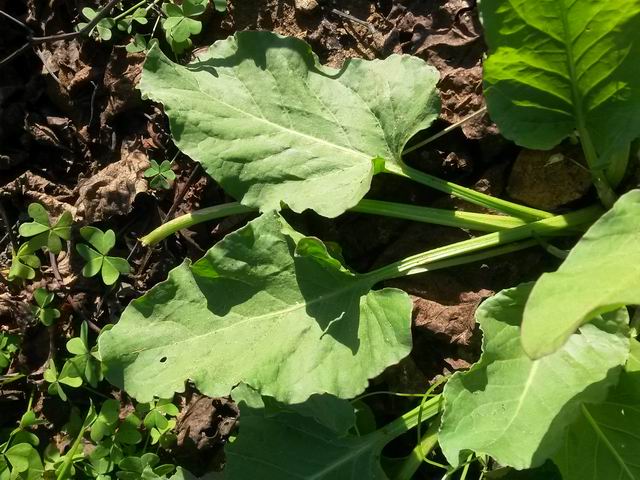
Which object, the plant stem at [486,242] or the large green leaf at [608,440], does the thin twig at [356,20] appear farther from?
the large green leaf at [608,440]

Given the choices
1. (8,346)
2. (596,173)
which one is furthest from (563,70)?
(8,346)

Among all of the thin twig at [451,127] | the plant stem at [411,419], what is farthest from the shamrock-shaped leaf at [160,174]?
the plant stem at [411,419]

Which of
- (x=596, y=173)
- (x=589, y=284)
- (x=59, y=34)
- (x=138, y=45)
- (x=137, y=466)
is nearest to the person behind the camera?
(x=589, y=284)

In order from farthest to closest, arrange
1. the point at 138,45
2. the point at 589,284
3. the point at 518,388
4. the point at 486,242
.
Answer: the point at 138,45 < the point at 486,242 < the point at 518,388 < the point at 589,284

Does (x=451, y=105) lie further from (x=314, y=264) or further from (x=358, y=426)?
(x=358, y=426)

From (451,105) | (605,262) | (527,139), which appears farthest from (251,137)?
(605,262)

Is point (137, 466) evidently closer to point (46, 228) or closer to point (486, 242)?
point (46, 228)

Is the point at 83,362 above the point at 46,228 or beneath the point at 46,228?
beneath

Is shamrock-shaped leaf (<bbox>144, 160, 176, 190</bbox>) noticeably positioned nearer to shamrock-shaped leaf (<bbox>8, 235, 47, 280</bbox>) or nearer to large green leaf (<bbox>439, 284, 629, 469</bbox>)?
shamrock-shaped leaf (<bbox>8, 235, 47, 280</bbox>)
